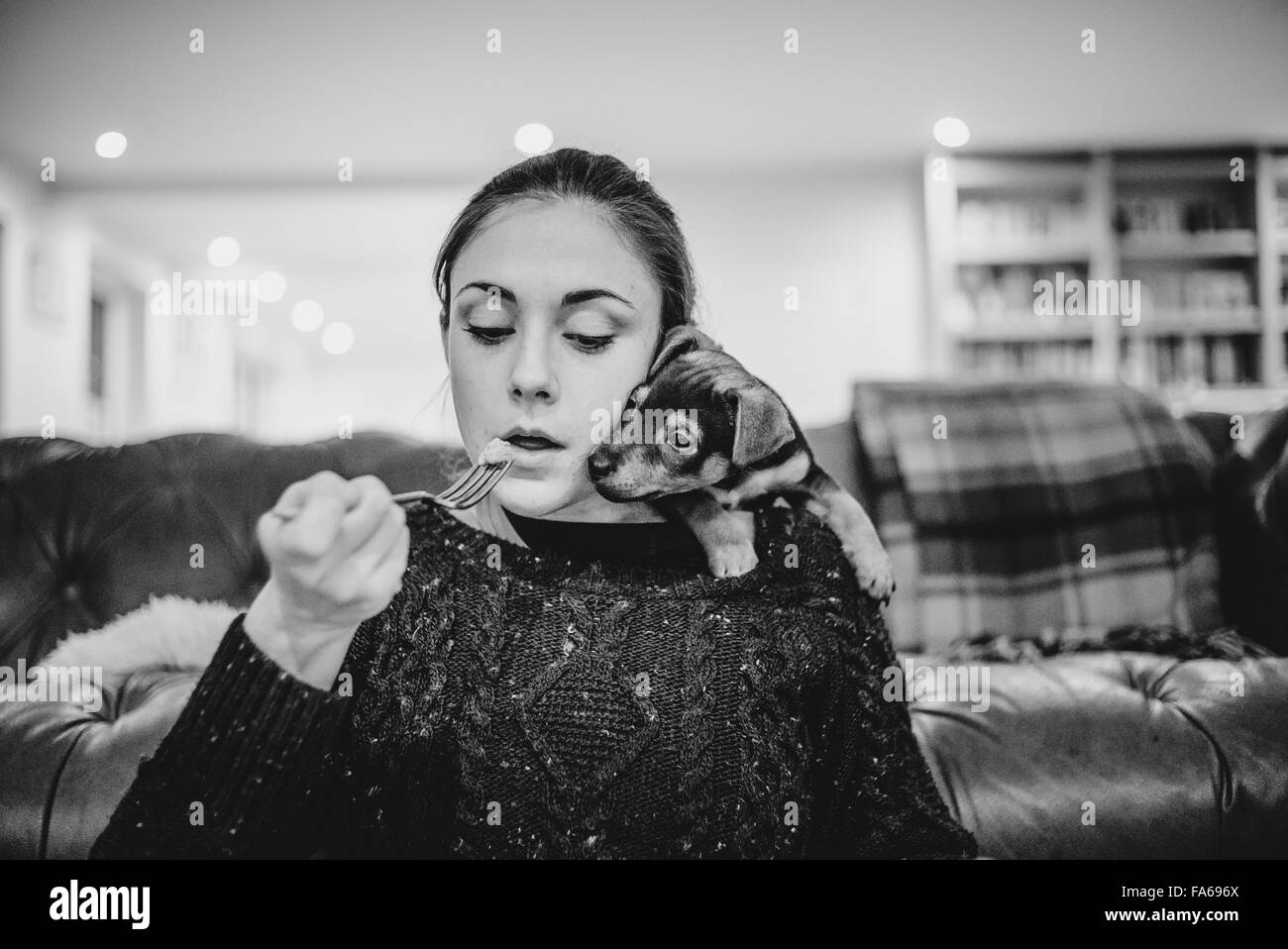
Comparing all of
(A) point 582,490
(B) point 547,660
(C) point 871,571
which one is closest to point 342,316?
(A) point 582,490

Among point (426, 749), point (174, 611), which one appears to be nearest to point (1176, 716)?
point (426, 749)

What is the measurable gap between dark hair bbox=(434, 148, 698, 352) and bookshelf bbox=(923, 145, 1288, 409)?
5.61 feet

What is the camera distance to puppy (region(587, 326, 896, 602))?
85 cm

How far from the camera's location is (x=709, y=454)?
2.88ft

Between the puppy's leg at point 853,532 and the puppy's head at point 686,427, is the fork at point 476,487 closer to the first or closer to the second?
the puppy's head at point 686,427

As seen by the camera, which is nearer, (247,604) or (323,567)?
(323,567)

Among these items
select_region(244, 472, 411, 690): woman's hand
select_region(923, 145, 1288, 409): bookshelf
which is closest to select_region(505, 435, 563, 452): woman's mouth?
select_region(244, 472, 411, 690): woman's hand

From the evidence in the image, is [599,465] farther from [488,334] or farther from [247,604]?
[247,604]

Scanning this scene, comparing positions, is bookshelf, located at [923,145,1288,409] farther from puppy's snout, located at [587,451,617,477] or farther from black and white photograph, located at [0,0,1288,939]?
puppy's snout, located at [587,451,617,477]

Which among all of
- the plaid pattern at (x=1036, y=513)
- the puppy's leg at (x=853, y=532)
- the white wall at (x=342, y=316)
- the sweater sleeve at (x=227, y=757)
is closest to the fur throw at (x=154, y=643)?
the white wall at (x=342, y=316)

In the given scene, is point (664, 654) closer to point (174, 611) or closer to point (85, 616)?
point (174, 611)

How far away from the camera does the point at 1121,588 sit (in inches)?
49.9

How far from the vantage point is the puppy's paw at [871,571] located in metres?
0.90

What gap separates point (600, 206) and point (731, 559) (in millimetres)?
336
